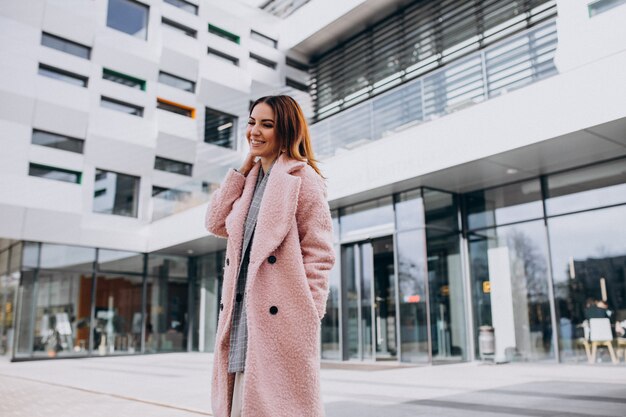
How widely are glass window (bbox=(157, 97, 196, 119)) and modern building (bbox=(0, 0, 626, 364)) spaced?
67 millimetres

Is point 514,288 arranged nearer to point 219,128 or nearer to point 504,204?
point 504,204

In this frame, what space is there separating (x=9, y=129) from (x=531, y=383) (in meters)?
14.2

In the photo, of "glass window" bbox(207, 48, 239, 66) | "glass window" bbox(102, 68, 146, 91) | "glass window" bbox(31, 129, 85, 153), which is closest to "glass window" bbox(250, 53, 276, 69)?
"glass window" bbox(207, 48, 239, 66)

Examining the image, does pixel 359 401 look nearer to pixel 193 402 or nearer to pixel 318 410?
pixel 193 402

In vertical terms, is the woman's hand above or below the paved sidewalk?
above

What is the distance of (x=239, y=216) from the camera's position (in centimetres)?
188

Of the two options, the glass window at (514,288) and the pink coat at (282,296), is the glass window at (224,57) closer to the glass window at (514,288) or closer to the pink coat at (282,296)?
the glass window at (514,288)

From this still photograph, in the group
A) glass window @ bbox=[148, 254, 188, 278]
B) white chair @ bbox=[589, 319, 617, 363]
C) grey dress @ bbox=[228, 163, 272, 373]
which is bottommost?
white chair @ bbox=[589, 319, 617, 363]

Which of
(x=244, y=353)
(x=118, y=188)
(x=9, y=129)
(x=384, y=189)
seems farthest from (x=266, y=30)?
(x=244, y=353)

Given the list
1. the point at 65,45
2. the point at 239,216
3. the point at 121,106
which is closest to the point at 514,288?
the point at 239,216

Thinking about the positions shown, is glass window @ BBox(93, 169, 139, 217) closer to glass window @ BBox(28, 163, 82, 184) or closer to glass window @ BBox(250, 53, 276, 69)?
glass window @ BBox(28, 163, 82, 184)

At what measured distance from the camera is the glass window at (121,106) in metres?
17.2

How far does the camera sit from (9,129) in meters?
15.0

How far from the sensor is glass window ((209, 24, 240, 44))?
20.0 meters
